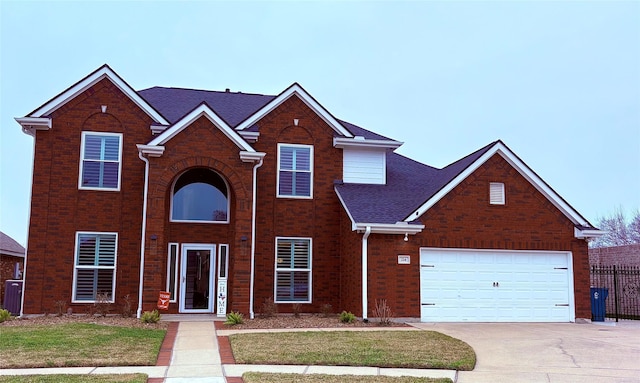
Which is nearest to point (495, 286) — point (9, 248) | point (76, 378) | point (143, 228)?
point (143, 228)

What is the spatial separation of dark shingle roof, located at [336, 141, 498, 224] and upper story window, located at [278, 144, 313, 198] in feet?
3.55

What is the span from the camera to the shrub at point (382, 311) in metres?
16.0

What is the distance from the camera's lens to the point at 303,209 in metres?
18.8

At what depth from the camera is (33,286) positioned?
16766mm

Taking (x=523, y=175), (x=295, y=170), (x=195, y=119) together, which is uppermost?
(x=195, y=119)

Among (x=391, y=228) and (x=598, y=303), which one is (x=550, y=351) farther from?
(x=598, y=303)

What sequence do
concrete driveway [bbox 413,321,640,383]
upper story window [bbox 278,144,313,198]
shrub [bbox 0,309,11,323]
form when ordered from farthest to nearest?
upper story window [bbox 278,144,313,198] → shrub [bbox 0,309,11,323] → concrete driveway [bbox 413,321,640,383]

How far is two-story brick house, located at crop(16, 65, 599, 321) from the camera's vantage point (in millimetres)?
16688

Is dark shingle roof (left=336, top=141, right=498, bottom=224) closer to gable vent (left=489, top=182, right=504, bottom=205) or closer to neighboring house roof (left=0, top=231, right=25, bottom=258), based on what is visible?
gable vent (left=489, top=182, right=504, bottom=205)

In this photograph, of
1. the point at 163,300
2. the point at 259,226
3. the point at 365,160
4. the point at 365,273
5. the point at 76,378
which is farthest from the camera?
the point at 365,160

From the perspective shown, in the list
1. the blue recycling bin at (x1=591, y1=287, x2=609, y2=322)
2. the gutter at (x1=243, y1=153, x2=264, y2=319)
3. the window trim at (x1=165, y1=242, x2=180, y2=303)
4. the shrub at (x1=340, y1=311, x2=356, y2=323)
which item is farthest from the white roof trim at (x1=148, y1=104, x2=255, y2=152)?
the blue recycling bin at (x1=591, y1=287, x2=609, y2=322)

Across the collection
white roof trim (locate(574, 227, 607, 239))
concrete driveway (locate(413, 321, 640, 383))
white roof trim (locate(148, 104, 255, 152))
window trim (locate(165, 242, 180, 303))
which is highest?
white roof trim (locate(148, 104, 255, 152))

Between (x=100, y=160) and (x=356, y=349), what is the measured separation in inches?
428

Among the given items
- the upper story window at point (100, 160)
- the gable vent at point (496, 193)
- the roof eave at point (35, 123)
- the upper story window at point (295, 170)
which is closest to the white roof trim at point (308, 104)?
the upper story window at point (295, 170)
